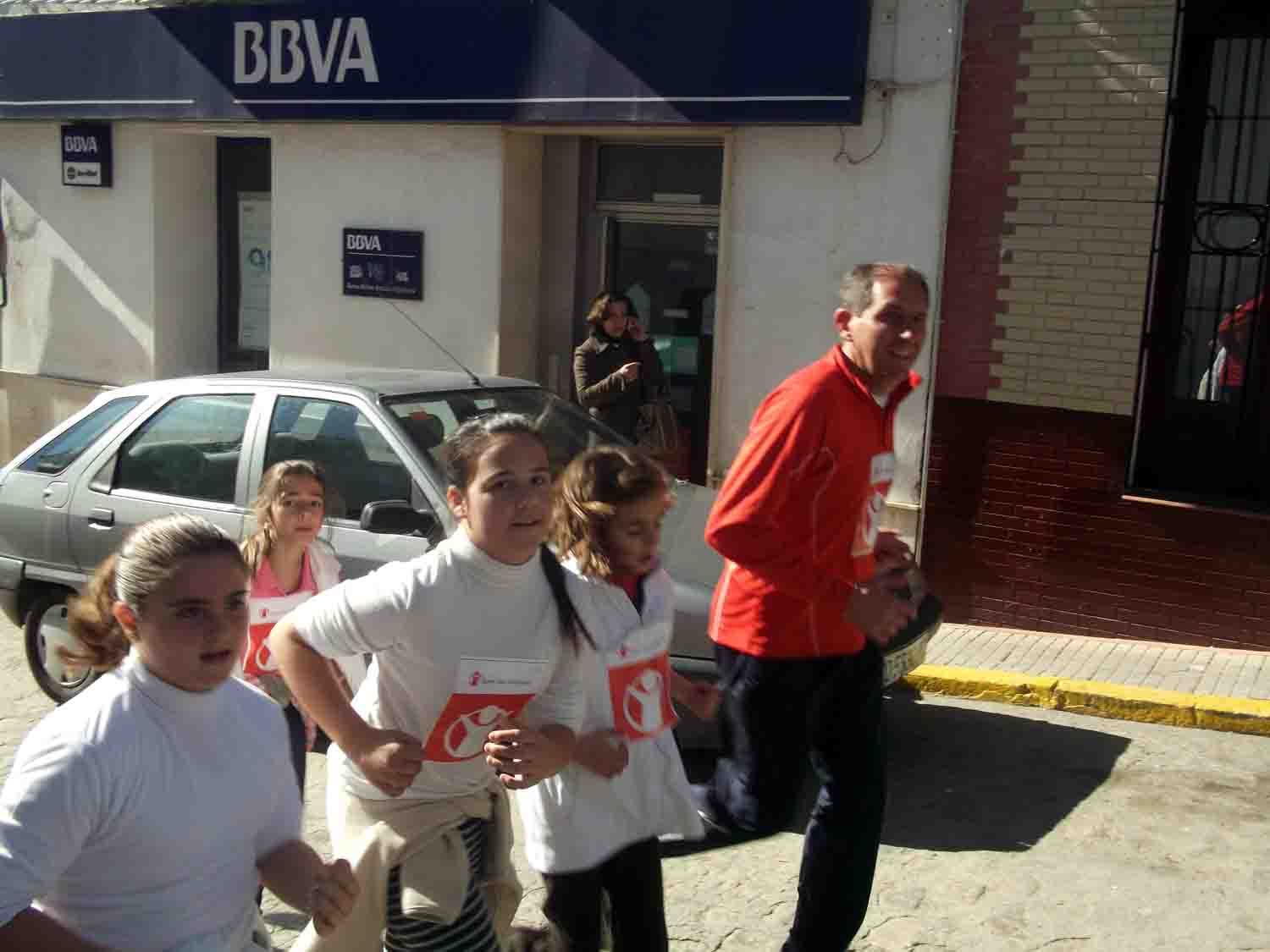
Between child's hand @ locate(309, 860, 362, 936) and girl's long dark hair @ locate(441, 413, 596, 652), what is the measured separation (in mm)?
760

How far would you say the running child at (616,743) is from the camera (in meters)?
3.14

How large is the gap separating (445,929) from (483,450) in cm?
98

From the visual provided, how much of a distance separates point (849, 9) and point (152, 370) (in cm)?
698

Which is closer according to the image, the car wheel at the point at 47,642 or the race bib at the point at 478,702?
the race bib at the point at 478,702

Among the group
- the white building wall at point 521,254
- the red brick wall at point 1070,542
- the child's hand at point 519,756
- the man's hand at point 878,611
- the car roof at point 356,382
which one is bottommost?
the red brick wall at point 1070,542

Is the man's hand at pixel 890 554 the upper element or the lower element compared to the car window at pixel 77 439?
upper

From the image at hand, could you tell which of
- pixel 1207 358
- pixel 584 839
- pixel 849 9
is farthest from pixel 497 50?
pixel 584 839

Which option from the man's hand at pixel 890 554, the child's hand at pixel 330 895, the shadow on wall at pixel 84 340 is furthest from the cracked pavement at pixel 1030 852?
the shadow on wall at pixel 84 340

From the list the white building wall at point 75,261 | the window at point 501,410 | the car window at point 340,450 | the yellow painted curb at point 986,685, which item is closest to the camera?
the car window at point 340,450

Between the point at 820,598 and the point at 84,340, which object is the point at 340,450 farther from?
the point at 84,340

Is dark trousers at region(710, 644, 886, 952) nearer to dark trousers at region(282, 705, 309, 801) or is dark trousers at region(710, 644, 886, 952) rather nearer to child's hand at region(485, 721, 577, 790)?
child's hand at region(485, 721, 577, 790)

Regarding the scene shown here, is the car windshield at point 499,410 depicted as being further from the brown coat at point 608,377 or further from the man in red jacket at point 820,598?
the man in red jacket at point 820,598

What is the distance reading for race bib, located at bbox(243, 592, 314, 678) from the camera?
4.20 metres

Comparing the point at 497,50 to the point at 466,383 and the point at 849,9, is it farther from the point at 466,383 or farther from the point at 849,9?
the point at 466,383
